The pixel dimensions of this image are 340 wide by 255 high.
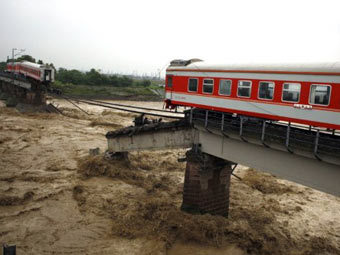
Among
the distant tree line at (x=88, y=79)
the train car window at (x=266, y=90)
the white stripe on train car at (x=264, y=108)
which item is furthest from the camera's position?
the distant tree line at (x=88, y=79)

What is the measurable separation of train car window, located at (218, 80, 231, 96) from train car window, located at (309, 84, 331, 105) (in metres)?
3.82

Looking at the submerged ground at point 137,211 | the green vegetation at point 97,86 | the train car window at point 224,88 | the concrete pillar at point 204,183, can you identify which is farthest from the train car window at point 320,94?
the green vegetation at point 97,86

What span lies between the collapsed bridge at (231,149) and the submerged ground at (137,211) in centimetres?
171

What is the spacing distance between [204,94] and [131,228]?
7.59 metres

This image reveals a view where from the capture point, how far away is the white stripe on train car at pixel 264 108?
37.3 ft

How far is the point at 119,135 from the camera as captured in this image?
21906 millimetres

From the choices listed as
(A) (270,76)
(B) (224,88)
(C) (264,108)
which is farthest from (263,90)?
(B) (224,88)

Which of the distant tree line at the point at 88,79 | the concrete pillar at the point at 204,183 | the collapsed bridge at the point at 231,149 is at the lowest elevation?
the concrete pillar at the point at 204,183

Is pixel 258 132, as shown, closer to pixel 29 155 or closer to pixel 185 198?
pixel 185 198

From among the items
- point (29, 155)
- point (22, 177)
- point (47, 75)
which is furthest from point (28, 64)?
point (22, 177)

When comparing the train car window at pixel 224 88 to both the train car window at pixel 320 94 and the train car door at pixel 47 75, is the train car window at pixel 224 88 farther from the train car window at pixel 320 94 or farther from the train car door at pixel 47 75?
the train car door at pixel 47 75

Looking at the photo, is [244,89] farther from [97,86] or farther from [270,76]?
[97,86]

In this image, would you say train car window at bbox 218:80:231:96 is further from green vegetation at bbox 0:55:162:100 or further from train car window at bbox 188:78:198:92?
green vegetation at bbox 0:55:162:100

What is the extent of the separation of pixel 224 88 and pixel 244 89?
3.67 ft
